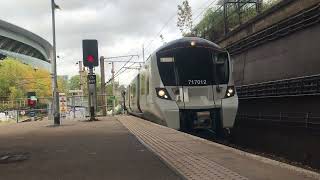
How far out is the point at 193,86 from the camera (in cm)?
1753

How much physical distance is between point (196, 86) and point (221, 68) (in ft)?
3.82

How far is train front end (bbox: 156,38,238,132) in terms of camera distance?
683 inches

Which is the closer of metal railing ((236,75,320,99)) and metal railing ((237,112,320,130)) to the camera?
metal railing ((236,75,320,99))

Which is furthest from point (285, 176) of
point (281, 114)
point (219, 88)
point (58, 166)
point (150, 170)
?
point (281, 114)

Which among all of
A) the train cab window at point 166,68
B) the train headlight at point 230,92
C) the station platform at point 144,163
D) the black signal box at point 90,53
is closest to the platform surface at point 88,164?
the station platform at point 144,163

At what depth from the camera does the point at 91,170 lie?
900 centimetres

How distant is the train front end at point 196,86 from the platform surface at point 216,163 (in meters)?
4.28

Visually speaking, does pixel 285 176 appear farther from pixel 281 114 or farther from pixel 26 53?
pixel 26 53

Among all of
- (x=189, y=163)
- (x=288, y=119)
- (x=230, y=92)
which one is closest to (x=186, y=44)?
(x=230, y=92)

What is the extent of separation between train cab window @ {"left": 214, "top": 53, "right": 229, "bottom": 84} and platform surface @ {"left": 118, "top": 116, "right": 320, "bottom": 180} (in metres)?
5.12

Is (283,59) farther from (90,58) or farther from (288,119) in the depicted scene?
(90,58)

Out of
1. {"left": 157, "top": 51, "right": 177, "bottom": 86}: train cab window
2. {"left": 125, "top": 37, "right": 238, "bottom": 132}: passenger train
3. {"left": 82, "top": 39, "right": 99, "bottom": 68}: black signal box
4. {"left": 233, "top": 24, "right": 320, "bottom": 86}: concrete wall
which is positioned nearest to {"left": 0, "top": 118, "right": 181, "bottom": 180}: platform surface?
{"left": 125, "top": 37, "right": 238, "bottom": 132}: passenger train

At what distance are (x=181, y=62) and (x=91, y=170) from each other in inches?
371

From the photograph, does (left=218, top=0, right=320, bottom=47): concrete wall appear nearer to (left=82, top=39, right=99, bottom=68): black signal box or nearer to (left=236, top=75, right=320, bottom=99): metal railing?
(left=236, top=75, right=320, bottom=99): metal railing
